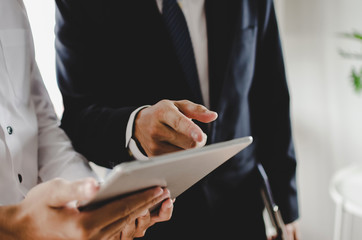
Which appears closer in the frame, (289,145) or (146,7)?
(146,7)

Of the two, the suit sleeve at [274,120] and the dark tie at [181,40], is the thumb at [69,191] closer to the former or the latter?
the dark tie at [181,40]

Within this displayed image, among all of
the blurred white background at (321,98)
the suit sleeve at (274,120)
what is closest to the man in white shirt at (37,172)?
the suit sleeve at (274,120)

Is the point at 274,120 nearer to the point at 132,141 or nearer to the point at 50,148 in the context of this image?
the point at 132,141

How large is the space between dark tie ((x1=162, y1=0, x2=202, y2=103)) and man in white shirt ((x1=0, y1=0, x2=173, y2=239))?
342 millimetres

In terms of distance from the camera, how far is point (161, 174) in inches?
16.2

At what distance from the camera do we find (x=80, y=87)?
857 millimetres

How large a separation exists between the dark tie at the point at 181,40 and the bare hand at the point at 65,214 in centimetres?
47

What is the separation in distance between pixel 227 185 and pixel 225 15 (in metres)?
0.51

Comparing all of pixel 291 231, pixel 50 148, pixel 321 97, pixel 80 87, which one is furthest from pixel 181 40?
pixel 321 97

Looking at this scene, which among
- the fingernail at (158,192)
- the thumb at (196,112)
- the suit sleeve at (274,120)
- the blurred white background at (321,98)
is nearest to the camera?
the fingernail at (158,192)

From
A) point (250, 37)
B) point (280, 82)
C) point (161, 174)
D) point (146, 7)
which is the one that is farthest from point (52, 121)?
point (280, 82)

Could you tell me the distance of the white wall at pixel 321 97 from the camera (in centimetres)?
158

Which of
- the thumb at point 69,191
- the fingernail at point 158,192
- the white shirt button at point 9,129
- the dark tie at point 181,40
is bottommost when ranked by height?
the fingernail at point 158,192

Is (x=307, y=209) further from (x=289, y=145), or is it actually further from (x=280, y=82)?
(x=280, y=82)
